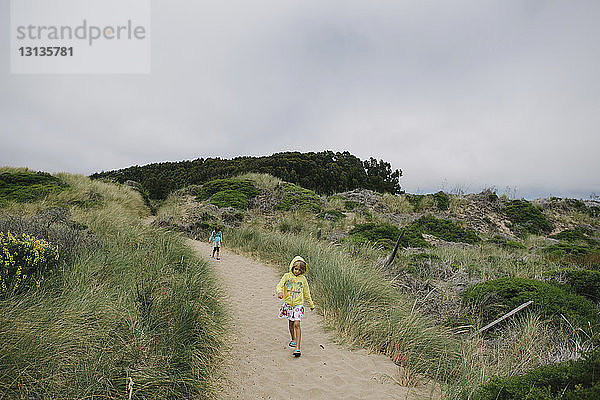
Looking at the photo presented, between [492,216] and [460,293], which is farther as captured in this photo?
[492,216]

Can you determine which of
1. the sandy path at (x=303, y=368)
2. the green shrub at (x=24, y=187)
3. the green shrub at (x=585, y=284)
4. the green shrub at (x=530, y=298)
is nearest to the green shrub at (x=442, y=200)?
the green shrub at (x=585, y=284)

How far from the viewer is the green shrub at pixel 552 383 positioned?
2.43m

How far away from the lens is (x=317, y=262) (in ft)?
26.9

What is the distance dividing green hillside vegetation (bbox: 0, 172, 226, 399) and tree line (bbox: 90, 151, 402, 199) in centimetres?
2329

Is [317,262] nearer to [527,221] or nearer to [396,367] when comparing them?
[396,367]

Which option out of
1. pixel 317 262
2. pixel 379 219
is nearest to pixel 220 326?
pixel 317 262

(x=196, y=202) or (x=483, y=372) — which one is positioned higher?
(x=196, y=202)

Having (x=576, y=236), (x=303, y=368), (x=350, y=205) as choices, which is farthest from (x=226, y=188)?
(x=576, y=236)

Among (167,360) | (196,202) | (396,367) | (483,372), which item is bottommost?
(396,367)

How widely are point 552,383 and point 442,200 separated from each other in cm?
2055

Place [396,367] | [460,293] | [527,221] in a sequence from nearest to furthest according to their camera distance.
→ 1. [396,367]
2. [460,293]
3. [527,221]

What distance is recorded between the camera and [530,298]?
18.9 feet

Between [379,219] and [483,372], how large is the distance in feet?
47.0

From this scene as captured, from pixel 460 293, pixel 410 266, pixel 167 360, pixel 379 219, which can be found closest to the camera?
pixel 167 360
